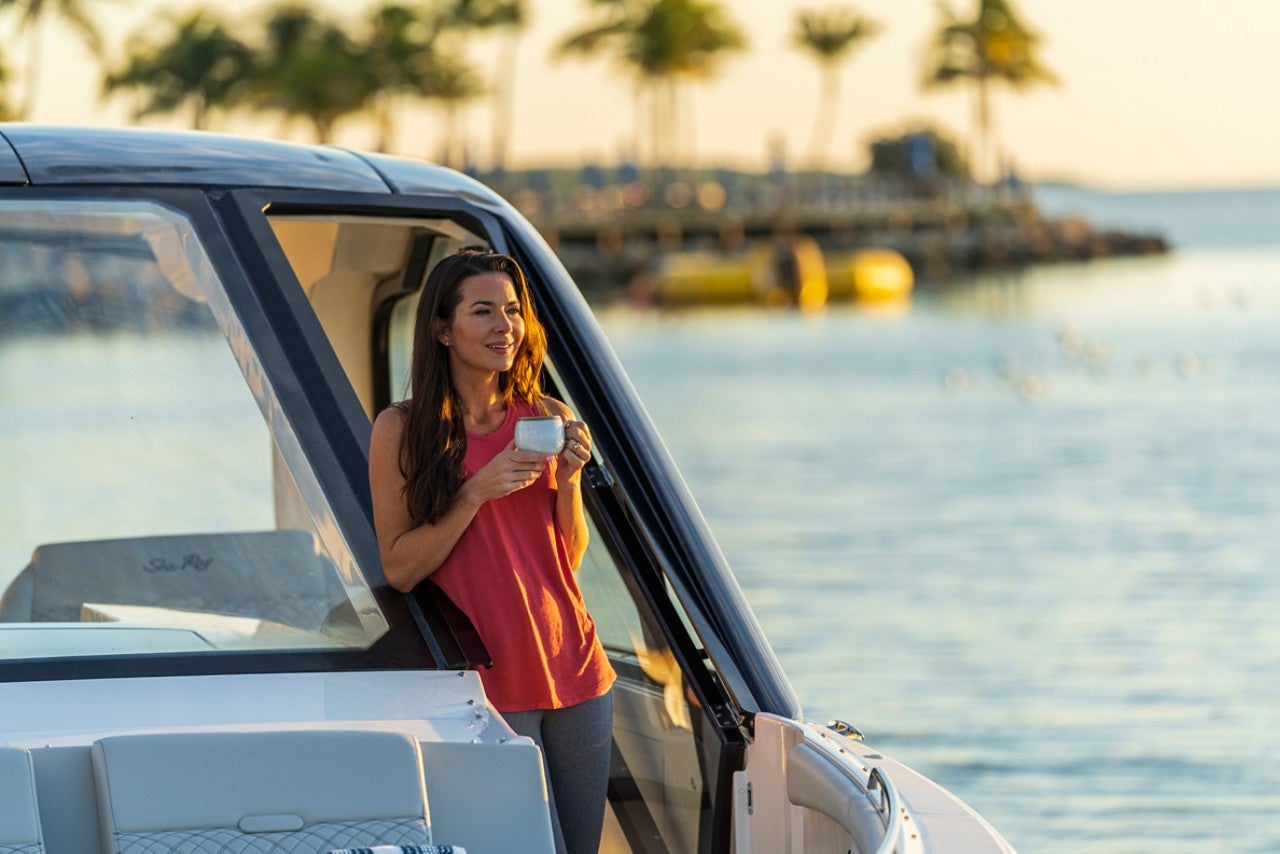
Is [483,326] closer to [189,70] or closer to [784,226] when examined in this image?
[784,226]

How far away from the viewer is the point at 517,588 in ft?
11.5

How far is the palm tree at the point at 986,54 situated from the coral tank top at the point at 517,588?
101 m

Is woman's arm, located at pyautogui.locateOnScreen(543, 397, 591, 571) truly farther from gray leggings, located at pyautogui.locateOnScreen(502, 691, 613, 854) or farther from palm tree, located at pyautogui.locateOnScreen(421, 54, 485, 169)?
palm tree, located at pyautogui.locateOnScreen(421, 54, 485, 169)

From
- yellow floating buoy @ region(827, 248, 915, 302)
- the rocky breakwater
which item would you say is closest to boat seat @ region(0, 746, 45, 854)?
the rocky breakwater

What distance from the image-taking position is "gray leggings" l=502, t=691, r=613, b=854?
3.54 m

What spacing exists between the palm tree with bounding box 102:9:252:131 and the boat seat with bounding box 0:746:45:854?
93.2 meters

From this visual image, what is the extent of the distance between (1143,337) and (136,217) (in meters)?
55.5

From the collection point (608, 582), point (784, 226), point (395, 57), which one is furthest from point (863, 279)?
point (608, 582)

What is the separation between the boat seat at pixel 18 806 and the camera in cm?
287

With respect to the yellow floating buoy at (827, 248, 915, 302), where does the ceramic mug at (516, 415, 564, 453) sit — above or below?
above

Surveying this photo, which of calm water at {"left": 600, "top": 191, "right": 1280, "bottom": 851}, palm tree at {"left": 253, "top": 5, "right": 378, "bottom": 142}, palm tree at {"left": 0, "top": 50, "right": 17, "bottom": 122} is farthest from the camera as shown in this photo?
palm tree at {"left": 253, "top": 5, "right": 378, "bottom": 142}


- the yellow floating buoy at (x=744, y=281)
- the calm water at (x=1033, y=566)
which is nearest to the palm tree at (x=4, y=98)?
the calm water at (x=1033, y=566)

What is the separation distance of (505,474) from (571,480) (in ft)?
0.58

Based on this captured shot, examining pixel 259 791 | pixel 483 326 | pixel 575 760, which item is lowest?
pixel 575 760
